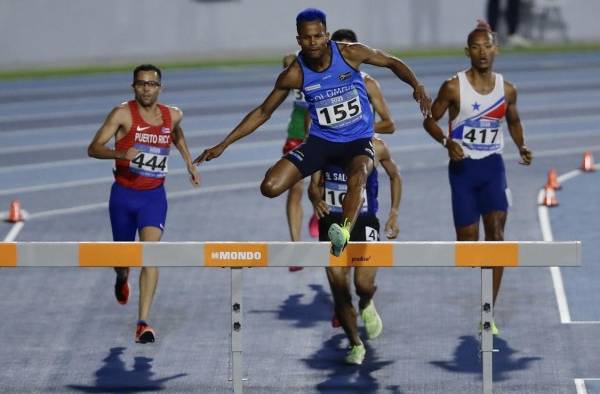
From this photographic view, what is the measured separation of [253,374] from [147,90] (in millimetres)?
1959

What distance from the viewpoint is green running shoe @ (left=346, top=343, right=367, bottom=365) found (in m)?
9.11

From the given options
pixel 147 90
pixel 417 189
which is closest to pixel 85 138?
pixel 417 189

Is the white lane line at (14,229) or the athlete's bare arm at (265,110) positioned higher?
the athlete's bare arm at (265,110)

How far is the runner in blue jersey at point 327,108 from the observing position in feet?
28.0

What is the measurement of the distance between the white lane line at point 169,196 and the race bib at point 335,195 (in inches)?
203

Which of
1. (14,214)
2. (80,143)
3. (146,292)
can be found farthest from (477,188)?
(80,143)

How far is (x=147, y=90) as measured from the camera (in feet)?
31.8

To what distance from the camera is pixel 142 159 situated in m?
9.77

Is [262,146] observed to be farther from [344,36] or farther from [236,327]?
[236,327]

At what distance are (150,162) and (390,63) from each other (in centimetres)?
196

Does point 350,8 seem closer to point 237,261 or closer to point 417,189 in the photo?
point 417,189

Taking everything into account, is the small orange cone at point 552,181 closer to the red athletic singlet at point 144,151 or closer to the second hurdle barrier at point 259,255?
the red athletic singlet at point 144,151

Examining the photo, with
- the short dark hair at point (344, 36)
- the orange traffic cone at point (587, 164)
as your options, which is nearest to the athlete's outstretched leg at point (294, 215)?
the short dark hair at point (344, 36)

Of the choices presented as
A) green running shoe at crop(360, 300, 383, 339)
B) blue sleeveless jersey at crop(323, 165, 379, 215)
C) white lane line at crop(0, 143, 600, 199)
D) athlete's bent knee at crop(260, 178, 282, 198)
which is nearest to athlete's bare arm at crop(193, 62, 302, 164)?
athlete's bent knee at crop(260, 178, 282, 198)
